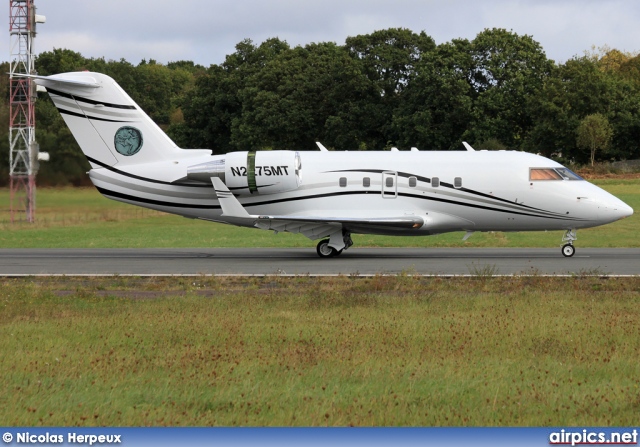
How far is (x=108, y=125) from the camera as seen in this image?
2812cm

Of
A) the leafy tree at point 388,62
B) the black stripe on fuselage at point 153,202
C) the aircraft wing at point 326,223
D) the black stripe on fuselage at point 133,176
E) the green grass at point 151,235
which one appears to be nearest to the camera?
the aircraft wing at point 326,223

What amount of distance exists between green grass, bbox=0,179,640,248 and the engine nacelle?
6.74 m

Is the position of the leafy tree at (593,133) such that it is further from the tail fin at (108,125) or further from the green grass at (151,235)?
the tail fin at (108,125)

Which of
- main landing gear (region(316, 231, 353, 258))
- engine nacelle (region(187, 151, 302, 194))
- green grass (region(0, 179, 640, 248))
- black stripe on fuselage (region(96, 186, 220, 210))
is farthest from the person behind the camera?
green grass (region(0, 179, 640, 248))

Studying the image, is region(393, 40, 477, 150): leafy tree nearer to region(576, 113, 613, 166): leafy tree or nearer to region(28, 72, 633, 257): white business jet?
region(576, 113, 613, 166): leafy tree

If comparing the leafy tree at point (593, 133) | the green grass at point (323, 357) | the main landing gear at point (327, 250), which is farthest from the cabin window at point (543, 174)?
the leafy tree at point (593, 133)

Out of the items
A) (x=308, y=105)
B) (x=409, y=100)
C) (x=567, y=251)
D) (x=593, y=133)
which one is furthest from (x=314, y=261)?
(x=308, y=105)

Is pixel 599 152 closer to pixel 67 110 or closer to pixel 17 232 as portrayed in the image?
pixel 17 232

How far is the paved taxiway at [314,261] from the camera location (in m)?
23.7

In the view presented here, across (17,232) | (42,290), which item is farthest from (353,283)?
(17,232)

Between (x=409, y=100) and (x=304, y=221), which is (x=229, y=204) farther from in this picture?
(x=409, y=100)

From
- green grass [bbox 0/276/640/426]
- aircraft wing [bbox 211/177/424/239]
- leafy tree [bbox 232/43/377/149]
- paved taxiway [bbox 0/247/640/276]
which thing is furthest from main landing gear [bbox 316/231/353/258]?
leafy tree [bbox 232/43/377/149]

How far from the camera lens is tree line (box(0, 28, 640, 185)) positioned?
239ft

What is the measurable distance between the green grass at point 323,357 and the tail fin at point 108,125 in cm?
973
